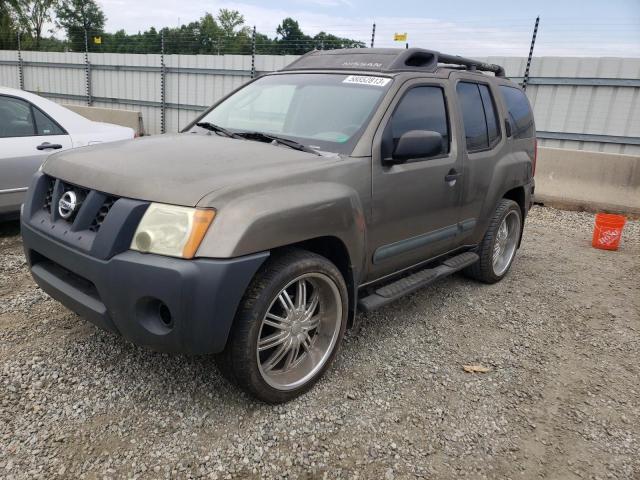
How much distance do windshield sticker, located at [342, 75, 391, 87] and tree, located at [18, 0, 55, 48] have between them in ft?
190

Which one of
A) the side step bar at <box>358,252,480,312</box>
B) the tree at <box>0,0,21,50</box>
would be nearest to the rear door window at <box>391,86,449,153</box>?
the side step bar at <box>358,252,480,312</box>

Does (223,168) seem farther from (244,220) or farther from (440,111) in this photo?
(440,111)

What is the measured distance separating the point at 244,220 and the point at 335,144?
3.38 ft

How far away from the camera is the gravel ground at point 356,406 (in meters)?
2.35

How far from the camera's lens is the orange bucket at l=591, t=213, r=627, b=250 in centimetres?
611

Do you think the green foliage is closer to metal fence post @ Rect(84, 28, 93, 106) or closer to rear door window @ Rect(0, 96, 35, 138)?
metal fence post @ Rect(84, 28, 93, 106)

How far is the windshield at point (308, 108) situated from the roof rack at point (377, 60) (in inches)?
7.2

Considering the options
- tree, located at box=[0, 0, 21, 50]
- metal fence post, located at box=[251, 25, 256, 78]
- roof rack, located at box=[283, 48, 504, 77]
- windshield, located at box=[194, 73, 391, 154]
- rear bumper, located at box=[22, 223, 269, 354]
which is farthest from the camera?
tree, located at box=[0, 0, 21, 50]

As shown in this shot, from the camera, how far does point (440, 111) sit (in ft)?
12.2

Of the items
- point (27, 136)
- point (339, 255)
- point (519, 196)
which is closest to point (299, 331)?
point (339, 255)

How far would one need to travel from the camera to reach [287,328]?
275 centimetres

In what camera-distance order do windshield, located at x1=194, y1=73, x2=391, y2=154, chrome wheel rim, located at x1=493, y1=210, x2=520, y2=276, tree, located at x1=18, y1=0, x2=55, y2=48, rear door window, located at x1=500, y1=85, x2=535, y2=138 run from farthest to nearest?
tree, located at x1=18, y1=0, x2=55, y2=48
chrome wheel rim, located at x1=493, y1=210, x2=520, y2=276
rear door window, located at x1=500, y1=85, x2=535, y2=138
windshield, located at x1=194, y1=73, x2=391, y2=154

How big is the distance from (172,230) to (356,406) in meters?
1.43

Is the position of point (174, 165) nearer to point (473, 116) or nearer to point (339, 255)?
point (339, 255)
